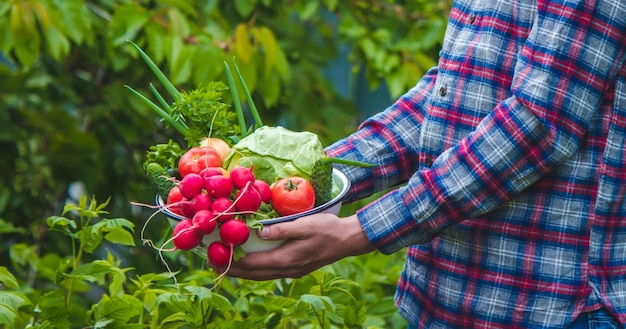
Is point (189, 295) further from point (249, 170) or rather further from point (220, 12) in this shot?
point (220, 12)

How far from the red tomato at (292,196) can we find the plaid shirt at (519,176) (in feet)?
0.39

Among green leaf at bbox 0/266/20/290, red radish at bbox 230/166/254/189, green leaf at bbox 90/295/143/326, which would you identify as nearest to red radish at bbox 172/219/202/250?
red radish at bbox 230/166/254/189

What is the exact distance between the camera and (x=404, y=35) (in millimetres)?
4070

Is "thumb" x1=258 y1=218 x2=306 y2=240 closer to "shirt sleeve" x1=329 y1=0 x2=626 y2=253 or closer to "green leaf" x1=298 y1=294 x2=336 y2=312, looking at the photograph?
"shirt sleeve" x1=329 y1=0 x2=626 y2=253

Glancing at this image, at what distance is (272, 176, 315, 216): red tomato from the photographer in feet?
5.45

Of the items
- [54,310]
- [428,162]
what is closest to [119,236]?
[54,310]

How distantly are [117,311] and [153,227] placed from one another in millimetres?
1929

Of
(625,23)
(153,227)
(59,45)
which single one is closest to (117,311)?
(625,23)

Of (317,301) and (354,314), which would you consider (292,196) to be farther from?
(354,314)

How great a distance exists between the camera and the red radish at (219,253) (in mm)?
1631

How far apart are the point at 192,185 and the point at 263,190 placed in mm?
126

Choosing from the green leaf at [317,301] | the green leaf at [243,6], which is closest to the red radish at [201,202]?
the green leaf at [317,301]

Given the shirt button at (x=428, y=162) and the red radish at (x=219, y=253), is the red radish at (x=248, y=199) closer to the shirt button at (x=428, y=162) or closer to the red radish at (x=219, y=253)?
the red radish at (x=219, y=253)

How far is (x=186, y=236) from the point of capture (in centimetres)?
161
